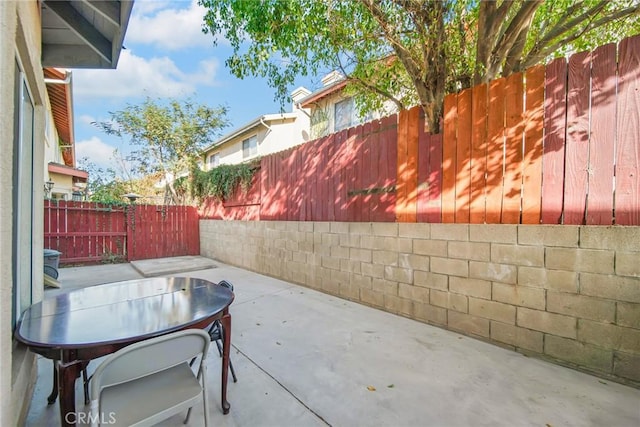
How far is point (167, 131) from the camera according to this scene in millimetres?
10719

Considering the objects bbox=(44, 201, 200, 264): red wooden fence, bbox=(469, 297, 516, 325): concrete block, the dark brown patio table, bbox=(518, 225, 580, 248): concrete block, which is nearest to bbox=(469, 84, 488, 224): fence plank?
bbox=(518, 225, 580, 248): concrete block

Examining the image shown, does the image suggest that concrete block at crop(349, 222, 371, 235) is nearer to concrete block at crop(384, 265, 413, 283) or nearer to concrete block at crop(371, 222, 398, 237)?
concrete block at crop(371, 222, 398, 237)

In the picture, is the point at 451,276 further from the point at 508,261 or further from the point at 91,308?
the point at 91,308

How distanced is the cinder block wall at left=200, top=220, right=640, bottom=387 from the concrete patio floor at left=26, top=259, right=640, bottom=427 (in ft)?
0.65

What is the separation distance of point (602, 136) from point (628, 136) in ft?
0.46

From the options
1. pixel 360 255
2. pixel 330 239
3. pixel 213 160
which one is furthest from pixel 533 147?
pixel 213 160

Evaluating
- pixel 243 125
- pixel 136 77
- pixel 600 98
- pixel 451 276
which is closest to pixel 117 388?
pixel 451 276

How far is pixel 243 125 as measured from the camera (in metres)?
10.7

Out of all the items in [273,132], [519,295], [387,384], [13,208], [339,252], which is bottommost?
[387,384]

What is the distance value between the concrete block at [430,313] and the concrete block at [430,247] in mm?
635

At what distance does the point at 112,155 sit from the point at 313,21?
12.8 meters

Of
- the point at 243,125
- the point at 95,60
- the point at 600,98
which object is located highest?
the point at 243,125

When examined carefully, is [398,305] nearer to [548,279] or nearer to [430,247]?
[430,247]

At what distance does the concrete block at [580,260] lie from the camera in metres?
Result: 2.10
